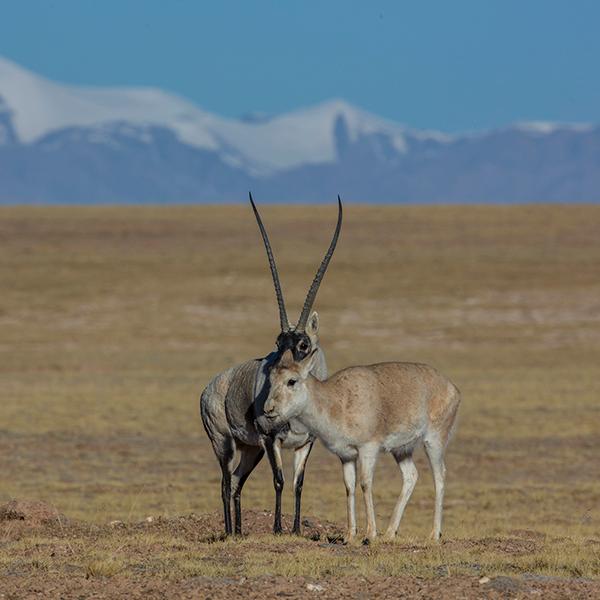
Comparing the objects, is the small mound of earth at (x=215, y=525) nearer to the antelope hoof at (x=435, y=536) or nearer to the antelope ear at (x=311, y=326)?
the antelope hoof at (x=435, y=536)

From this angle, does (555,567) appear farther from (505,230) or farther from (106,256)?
(505,230)

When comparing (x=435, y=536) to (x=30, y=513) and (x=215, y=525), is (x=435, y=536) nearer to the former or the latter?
(x=215, y=525)

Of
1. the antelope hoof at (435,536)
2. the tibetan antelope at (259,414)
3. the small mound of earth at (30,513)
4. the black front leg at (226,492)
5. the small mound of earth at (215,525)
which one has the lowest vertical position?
the small mound of earth at (215,525)

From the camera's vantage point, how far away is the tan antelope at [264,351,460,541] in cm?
1280

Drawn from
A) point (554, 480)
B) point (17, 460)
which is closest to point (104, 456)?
point (17, 460)

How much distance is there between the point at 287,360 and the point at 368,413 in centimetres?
94

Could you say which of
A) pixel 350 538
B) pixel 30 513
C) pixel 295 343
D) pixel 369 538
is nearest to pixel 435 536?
pixel 369 538

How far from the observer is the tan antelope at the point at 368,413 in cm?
1280

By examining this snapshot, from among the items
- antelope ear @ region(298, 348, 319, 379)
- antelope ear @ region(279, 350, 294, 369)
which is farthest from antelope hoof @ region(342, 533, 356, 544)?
antelope ear @ region(279, 350, 294, 369)

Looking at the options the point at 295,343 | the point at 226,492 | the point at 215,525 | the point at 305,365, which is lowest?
the point at 215,525

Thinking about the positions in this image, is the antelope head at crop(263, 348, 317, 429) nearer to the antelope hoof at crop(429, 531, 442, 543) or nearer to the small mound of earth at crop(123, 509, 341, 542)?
the antelope hoof at crop(429, 531, 442, 543)

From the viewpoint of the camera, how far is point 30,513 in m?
15.7

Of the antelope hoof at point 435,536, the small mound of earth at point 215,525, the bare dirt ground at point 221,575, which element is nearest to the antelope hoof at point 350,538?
the bare dirt ground at point 221,575

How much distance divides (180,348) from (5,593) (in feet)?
130
